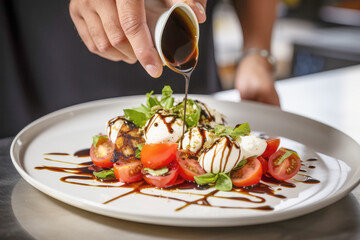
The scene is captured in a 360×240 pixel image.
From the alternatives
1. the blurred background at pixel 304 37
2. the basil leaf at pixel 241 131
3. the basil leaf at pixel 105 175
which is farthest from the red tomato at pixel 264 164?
the blurred background at pixel 304 37

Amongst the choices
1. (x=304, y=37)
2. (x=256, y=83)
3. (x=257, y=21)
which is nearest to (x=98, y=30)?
(x=256, y=83)

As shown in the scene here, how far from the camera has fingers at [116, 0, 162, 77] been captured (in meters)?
1.59

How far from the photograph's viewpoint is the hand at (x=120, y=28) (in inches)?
62.9

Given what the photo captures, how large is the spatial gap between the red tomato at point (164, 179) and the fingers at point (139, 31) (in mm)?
392

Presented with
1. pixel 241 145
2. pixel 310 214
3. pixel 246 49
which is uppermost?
pixel 246 49

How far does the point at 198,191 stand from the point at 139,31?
0.64 meters

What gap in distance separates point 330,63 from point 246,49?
2666 millimetres

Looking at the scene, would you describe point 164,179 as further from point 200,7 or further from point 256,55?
point 256,55

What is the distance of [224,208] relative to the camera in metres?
1.45

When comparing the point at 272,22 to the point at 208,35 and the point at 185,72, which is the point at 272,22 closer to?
the point at 208,35

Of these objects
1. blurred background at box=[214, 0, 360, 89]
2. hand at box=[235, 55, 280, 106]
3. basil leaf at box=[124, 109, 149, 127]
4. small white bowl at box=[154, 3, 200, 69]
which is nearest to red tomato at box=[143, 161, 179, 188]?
basil leaf at box=[124, 109, 149, 127]

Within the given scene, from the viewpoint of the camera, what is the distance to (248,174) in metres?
1.65

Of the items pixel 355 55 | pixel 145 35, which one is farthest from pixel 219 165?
pixel 355 55

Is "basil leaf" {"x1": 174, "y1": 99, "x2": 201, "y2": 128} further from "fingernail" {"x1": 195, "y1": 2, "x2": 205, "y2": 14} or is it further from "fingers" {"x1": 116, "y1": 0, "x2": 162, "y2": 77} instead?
"fingernail" {"x1": 195, "y1": 2, "x2": 205, "y2": 14}
